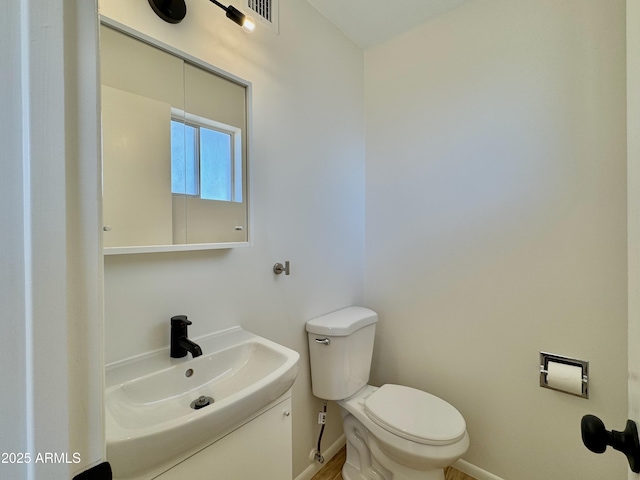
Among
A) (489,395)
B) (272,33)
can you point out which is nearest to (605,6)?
(272,33)

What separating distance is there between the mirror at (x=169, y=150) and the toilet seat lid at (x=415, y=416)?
101 cm

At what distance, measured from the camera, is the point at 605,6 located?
1140mm

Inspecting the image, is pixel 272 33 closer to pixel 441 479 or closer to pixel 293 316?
pixel 293 316

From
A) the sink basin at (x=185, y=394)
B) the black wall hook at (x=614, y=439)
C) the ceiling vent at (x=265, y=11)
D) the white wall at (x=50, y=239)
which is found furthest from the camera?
the ceiling vent at (x=265, y=11)

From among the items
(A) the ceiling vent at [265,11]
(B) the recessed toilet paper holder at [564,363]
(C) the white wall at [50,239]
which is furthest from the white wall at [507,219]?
(C) the white wall at [50,239]

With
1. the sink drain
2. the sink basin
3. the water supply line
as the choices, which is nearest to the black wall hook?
the sink basin

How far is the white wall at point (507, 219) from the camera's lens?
1163mm

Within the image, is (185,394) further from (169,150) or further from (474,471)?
(474,471)

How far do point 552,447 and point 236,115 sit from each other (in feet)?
6.71

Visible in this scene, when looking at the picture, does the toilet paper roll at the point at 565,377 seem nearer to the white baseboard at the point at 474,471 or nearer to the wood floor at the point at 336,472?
the white baseboard at the point at 474,471

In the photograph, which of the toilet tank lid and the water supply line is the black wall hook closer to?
the toilet tank lid

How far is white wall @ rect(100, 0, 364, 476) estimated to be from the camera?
3.03 feet

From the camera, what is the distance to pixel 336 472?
155 centimetres

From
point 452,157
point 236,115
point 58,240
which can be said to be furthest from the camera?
point 452,157
